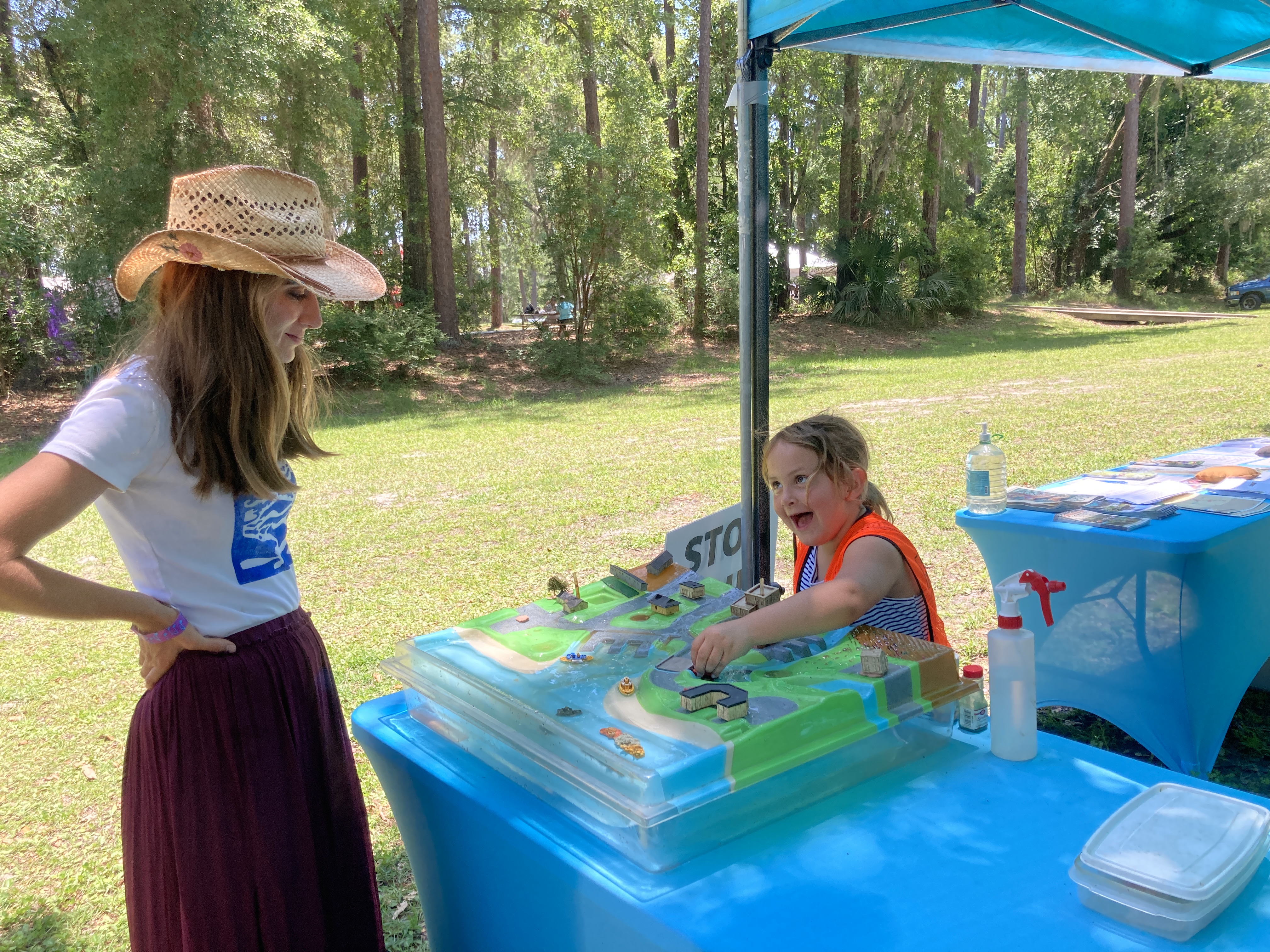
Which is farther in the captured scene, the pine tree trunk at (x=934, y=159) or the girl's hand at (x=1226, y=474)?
the pine tree trunk at (x=934, y=159)

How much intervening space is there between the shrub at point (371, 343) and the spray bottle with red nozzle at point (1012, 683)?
1462 centimetres

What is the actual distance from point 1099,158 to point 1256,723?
114 feet

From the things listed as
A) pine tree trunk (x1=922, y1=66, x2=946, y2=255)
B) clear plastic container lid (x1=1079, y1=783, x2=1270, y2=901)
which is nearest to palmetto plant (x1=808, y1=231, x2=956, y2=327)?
pine tree trunk (x1=922, y1=66, x2=946, y2=255)

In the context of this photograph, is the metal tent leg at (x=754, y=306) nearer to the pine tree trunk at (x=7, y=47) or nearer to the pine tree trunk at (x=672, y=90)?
the pine tree trunk at (x=7, y=47)

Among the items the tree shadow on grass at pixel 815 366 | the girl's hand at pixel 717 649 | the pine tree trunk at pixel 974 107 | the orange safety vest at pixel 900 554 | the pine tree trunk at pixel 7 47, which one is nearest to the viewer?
the girl's hand at pixel 717 649

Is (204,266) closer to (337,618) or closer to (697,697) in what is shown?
(697,697)

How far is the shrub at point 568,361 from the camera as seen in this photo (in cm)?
1748

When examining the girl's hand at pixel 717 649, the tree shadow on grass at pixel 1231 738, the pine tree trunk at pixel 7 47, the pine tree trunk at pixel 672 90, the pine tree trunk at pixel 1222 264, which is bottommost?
the tree shadow on grass at pixel 1231 738

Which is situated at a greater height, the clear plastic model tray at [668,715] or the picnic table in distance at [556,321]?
the picnic table in distance at [556,321]

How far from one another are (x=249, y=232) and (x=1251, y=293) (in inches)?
1230

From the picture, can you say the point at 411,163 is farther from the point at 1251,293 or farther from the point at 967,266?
the point at 1251,293

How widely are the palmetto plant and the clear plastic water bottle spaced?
18.7 meters

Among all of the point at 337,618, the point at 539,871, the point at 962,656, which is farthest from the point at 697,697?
the point at 337,618

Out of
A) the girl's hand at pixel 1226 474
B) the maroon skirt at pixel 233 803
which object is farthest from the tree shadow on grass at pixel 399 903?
the girl's hand at pixel 1226 474
